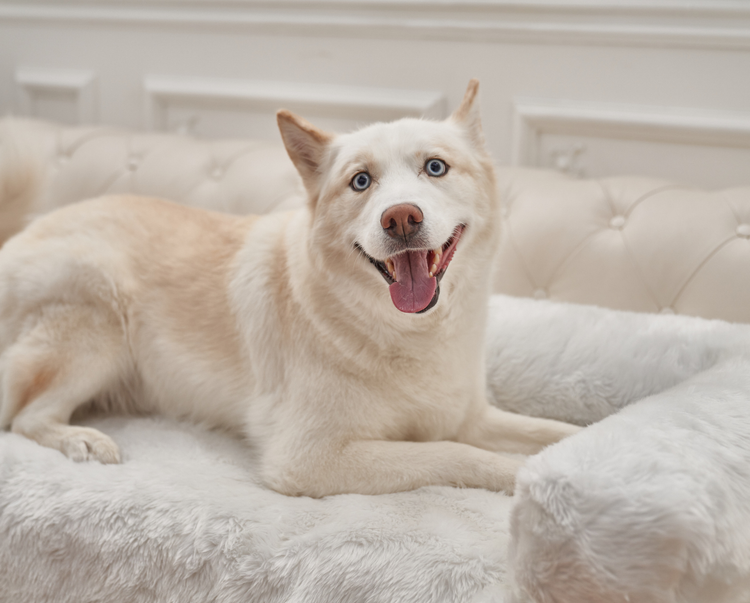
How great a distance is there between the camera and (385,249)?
1179 millimetres

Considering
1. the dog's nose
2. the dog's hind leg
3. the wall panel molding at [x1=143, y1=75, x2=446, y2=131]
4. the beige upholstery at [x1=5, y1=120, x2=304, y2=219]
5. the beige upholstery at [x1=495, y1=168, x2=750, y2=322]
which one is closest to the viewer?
the dog's nose

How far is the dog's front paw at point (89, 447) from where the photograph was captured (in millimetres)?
1374

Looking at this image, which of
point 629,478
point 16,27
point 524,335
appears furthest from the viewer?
point 16,27

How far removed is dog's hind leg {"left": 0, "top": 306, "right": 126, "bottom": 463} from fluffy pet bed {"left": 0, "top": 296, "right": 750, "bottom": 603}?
83 mm

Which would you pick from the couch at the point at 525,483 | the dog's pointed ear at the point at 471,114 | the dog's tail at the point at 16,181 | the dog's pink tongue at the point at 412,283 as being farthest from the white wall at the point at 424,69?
the dog's pink tongue at the point at 412,283

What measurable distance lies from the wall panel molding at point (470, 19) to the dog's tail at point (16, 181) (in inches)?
40.3

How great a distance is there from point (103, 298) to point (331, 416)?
2.24ft

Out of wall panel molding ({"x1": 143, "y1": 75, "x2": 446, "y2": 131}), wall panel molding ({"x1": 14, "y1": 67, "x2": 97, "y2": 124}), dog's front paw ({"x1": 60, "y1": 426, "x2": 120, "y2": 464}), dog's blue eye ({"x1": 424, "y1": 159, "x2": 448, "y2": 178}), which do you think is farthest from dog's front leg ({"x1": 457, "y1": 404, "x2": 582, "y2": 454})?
wall panel molding ({"x1": 14, "y1": 67, "x2": 97, "y2": 124})

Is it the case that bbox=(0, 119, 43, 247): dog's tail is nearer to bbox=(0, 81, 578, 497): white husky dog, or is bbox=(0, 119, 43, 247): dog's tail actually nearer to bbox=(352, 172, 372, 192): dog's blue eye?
bbox=(0, 81, 578, 497): white husky dog

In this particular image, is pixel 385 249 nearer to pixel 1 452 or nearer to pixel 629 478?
pixel 629 478

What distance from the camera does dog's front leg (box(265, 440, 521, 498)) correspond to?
126 centimetres

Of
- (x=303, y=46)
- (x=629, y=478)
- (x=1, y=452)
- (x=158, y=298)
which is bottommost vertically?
(x=1, y=452)

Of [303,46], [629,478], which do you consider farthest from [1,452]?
[303,46]

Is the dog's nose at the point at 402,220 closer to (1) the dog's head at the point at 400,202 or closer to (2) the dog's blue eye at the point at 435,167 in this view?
(1) the dog's head at the point at 400,202
